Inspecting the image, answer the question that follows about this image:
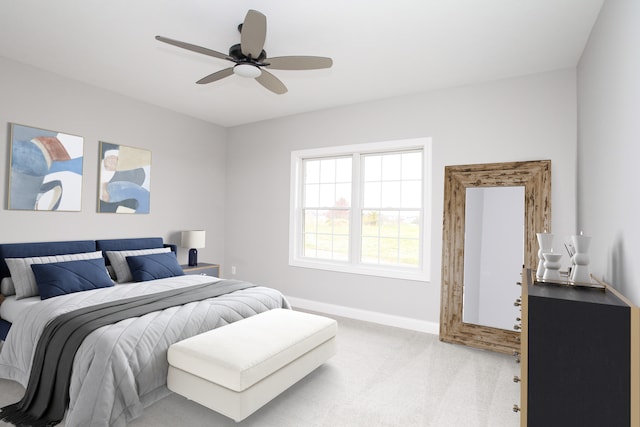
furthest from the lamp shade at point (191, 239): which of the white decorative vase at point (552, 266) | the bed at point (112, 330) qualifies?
the white decorative vase at point (552, 266)

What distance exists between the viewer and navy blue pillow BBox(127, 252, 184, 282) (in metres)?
3.85

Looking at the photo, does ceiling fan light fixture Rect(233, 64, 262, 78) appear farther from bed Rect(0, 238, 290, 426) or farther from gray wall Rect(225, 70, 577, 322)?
gray wall Rect(225, 70, 577, 322)

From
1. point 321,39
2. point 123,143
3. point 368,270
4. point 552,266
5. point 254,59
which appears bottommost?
point 368,270

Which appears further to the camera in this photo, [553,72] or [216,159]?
[216,159]

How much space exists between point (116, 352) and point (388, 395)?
1906mm

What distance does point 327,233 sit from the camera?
496 centimetres

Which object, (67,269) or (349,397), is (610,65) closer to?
(349,397)

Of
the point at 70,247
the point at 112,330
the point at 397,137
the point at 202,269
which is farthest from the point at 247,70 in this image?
the point at 202,269

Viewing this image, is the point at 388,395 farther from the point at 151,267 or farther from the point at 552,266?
the point at 151,267

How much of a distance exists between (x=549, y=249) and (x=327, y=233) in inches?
124

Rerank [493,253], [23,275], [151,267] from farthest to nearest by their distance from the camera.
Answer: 1. [151,267]
2. [493,253]
3. [23,275]

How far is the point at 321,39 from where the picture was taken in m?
2.94

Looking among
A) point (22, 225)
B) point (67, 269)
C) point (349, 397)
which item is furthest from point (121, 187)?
point (349, 397)

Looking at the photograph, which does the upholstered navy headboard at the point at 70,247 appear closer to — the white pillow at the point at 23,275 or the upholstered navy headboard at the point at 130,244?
the upholstered navy headboard at the point at 130,244
